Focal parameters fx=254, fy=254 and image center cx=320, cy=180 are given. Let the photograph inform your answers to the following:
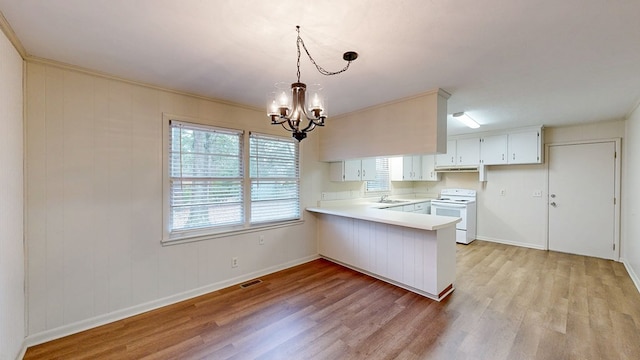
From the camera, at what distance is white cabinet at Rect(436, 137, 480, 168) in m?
5.45

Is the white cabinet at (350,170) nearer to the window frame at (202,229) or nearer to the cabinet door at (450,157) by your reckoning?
the window frame at (202,229)

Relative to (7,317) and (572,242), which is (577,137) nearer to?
(572,242)

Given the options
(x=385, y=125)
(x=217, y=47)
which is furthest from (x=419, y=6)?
(x=385, y=125)

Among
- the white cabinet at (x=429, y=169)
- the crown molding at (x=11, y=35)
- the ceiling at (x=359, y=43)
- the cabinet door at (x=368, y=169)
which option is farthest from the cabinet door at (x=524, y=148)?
the crown molding at (x=11, y=35)

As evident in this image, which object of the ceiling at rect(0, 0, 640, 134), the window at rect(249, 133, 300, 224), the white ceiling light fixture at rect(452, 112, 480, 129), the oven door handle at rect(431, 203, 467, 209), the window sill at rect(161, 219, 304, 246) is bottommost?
the window sill at rect(161, 219, 304, 246)

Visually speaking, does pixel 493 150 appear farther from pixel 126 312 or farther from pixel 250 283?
pixel 126 312

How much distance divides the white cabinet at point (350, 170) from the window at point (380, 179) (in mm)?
698

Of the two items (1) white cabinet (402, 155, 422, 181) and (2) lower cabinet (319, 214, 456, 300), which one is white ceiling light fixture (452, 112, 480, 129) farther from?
(2) lower cabinet (319, 214, 456, 300)

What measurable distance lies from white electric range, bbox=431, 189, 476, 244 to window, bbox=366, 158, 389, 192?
3.70ft

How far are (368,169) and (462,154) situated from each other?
244 cm

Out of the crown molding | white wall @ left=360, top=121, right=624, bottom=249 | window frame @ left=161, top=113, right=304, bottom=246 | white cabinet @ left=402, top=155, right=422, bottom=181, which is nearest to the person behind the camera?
the crown molding

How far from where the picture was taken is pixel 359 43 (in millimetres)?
1888

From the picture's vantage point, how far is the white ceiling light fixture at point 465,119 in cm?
384

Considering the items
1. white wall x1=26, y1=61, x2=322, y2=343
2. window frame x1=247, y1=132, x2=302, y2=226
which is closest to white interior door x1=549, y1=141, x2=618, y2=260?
window frame x1=247, y1=132, x2=302, y2=226
